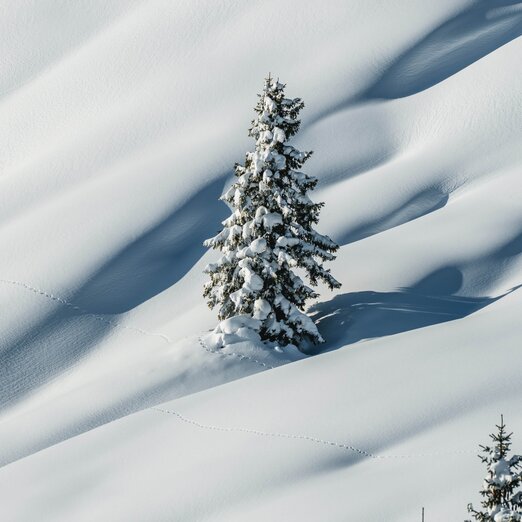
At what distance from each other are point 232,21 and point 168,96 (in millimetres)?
5372

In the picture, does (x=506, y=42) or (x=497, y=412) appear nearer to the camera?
(x=497, y=412)

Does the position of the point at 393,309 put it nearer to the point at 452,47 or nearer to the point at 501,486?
the point at 501,486

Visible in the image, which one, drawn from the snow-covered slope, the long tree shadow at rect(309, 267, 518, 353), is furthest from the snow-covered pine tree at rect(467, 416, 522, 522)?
the long tree shadow at rect(309, 267, 518, 353)

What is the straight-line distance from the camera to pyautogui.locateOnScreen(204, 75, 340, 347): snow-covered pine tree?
29.1 meters

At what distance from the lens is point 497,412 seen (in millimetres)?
22625

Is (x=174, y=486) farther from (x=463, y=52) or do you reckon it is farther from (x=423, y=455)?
(x=463, y=52)

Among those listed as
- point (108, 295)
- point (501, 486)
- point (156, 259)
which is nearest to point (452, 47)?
point (156, 259)

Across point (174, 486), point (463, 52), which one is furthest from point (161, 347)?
point (463, 52)

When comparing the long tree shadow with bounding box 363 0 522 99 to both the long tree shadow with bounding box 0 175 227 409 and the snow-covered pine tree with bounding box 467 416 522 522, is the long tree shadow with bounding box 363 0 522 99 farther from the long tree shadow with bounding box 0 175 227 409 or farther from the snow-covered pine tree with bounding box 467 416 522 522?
the snow-covered pine tree with bounding box 467 416 522 522

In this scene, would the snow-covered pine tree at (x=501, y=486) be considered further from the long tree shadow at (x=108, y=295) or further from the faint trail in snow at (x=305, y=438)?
the long tree shadow at (x=108, y=295)

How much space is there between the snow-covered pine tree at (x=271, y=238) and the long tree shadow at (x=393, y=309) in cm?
80

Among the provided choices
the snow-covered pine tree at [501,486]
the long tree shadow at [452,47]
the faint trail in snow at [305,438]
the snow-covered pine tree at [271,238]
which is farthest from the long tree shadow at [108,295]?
the snow-covered pine tree at [501,486]

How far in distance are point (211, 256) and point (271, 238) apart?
9292 millimetres

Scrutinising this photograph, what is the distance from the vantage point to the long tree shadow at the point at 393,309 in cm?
2912
